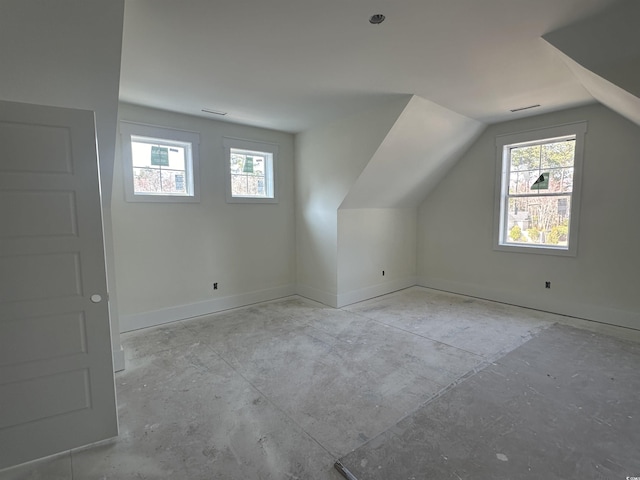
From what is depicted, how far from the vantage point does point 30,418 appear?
174cm

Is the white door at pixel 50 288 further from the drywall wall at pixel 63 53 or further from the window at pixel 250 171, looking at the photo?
the window at pixel 250 171

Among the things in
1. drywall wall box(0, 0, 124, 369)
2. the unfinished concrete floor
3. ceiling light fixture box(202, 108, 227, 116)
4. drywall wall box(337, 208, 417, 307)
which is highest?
ceiling light fixture box(202, 108, 227, 116)

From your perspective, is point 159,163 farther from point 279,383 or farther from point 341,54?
point 279,383

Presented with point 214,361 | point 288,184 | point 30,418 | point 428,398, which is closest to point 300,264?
point 288,184

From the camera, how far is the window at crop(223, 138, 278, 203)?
4.29 metres

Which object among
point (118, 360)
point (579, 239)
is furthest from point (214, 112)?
point (579, 239)

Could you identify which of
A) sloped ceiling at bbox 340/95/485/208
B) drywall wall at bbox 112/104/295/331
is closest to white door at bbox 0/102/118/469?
drywall wall at bbox 112/104/295/331

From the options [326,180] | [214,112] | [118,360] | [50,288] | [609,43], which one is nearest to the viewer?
[50,288]

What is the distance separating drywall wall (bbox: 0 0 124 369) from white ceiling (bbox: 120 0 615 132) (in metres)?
0.24

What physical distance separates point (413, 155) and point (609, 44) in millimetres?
2253

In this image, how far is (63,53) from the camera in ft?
6.08

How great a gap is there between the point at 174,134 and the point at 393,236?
3.54m

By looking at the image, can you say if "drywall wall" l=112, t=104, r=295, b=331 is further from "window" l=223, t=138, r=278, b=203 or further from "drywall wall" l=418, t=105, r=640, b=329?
"drywall wall" l=418, t=105, r=640, b=329

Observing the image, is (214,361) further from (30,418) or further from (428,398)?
(428,398)
